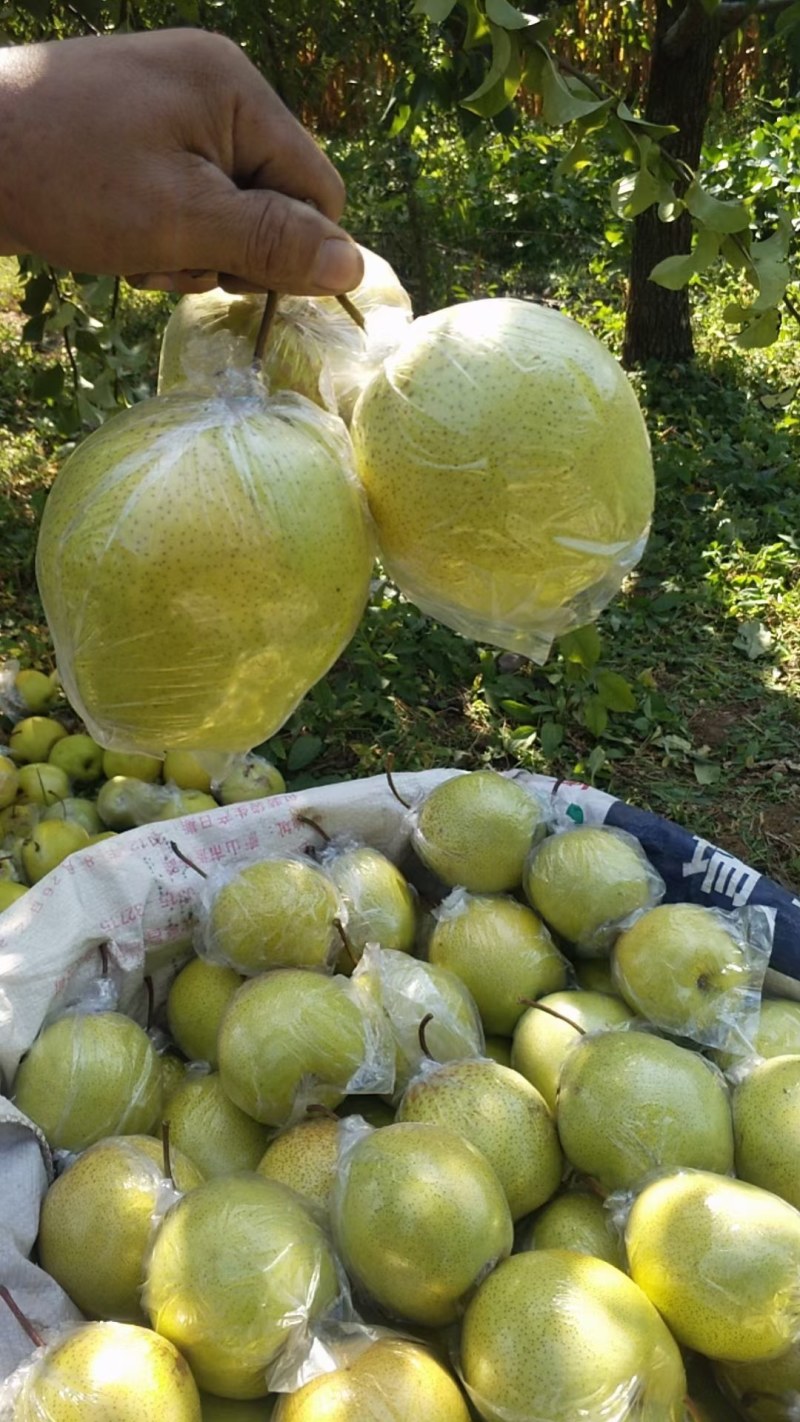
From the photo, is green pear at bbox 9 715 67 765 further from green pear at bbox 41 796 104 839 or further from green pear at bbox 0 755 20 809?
green pear at bbox 41 796 104 839

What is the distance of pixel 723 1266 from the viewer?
1.36m

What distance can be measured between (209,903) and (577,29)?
11.3 meters

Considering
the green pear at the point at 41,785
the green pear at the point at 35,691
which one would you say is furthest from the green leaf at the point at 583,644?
the green pear at the point at 35,691

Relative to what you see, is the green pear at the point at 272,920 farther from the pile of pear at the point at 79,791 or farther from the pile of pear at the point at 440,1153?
the pile of pear at the point at 79,791

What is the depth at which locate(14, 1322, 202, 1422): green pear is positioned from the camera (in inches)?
49.0

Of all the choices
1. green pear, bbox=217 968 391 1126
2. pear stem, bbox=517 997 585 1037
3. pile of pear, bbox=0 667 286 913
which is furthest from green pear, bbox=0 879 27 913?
pear stem, bbox=517 997 585 1037

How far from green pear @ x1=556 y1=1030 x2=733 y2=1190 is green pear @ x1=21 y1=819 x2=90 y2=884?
1.45m

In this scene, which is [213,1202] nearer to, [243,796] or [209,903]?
[209,903]

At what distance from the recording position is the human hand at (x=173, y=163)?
44.6 inches

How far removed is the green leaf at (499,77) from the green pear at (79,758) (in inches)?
82.5

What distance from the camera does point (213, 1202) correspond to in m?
1.45

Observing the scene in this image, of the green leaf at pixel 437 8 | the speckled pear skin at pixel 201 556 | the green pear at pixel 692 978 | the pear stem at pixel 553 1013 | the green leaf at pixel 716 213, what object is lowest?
the pear stem at pixel 553 1013

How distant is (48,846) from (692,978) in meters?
1.57

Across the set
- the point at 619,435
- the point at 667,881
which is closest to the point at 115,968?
the point at 667,881
